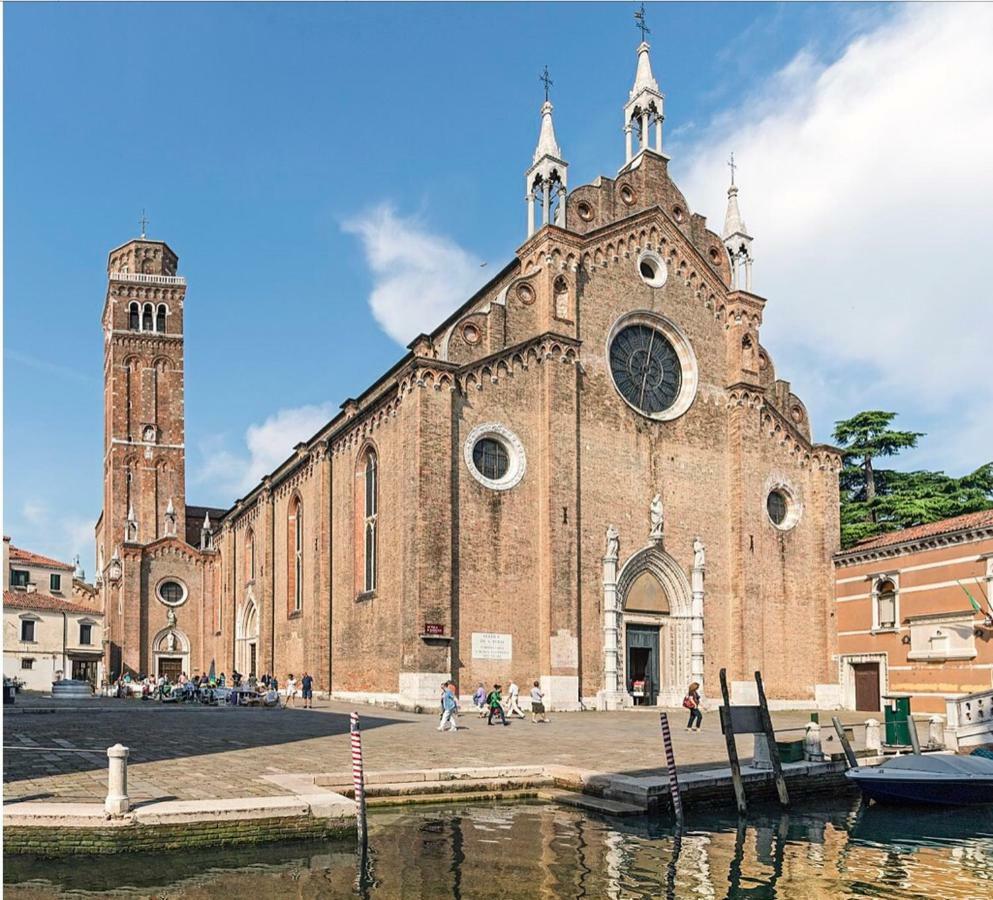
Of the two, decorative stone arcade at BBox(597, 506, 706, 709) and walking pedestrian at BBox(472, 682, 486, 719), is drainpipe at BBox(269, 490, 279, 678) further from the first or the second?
decorative stone arcade at BBox(597, 506, 706, 709)

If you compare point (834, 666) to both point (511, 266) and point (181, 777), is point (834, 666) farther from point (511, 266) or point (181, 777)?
point (181, 777)

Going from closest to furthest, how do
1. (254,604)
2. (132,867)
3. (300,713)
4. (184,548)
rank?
1. (132,867)
2. (300,713)
3. (254,604)
4. (184,548)

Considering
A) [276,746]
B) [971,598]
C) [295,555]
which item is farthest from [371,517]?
[971,598]

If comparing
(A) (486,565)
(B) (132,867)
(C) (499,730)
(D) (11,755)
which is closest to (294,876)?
(B) (132,867)

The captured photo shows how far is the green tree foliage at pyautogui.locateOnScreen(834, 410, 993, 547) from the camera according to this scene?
43.6 m

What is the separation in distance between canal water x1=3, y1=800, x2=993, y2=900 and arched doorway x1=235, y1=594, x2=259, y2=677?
115 feet

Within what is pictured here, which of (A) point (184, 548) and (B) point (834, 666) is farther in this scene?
(A) point (184, 548)

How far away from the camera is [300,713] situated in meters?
29.9

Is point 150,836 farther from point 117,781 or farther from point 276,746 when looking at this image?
point 276,746

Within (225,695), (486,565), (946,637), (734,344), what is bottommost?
(225,695)

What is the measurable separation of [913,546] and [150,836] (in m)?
27.9

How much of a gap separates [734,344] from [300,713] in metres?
20.0

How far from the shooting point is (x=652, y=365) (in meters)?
35.5

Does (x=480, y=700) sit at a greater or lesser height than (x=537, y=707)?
greater
